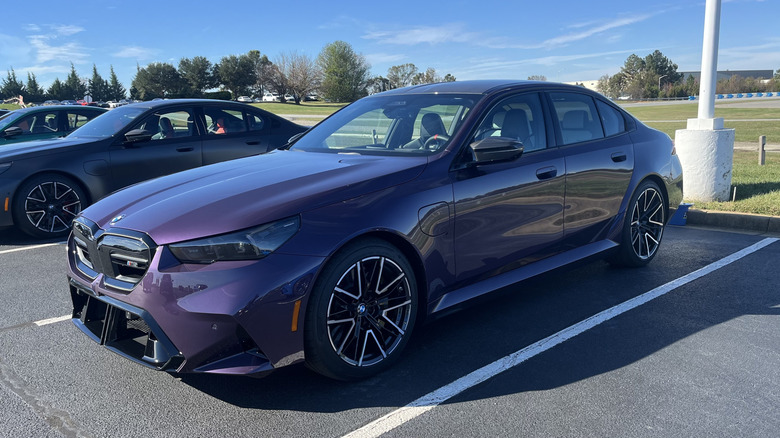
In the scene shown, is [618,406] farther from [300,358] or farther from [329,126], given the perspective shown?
[329,126]

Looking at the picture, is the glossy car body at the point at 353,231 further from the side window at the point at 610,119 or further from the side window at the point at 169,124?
the side window at the point at 169,124

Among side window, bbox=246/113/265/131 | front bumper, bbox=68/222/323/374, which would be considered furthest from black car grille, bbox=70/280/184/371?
side window, bbox=246/113/265/131

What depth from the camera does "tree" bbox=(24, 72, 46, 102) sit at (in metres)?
94.1

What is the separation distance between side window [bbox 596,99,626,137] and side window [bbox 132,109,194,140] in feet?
17.4

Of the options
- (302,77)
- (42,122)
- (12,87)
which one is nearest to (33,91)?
(12,87)

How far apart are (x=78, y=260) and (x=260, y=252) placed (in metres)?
1.36

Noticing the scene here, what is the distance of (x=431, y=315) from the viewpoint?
364 cm

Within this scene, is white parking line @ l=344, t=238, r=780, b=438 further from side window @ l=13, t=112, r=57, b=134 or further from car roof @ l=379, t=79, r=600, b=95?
side window @ l=13, t=112, r=57, b=134

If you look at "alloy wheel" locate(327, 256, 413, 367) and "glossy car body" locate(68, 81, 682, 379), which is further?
"alloy wheel" locate(327, 256, 413, 367)

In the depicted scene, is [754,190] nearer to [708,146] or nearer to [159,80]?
[708,146]

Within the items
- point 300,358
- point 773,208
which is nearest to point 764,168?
point 773,208

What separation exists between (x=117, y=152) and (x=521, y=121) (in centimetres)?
529

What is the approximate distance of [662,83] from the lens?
116m

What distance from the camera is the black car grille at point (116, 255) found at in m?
3.01
